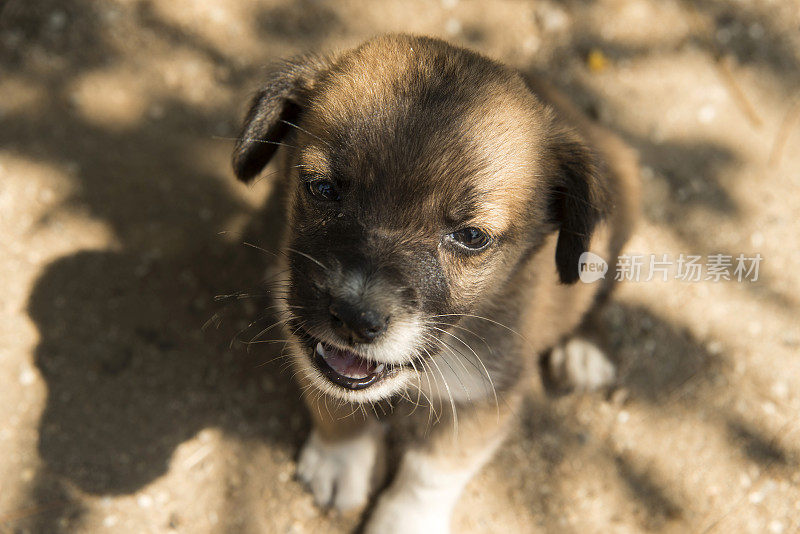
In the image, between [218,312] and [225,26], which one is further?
[225,26]

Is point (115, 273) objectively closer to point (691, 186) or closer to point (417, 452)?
point (417, 452)

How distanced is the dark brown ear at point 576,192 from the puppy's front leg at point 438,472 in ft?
2.29

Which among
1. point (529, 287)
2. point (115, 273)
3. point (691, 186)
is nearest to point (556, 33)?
point (691, 186)

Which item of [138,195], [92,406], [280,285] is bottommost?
[92,406]

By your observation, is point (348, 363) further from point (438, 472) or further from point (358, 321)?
point (438, 472)

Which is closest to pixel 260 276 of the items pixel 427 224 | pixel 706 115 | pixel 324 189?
pixel 324 189

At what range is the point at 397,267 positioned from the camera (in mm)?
2107

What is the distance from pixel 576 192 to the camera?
7.95 feet

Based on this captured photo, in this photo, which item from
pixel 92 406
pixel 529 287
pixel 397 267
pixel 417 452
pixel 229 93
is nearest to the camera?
pixel 397 267

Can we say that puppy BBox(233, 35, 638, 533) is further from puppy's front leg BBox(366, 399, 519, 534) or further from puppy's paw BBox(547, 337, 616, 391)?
puppy's paw BBox(547, 337, 616, 391)

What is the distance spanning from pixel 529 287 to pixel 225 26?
254cm

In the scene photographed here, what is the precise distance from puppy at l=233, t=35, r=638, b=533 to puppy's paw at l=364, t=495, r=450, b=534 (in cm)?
20

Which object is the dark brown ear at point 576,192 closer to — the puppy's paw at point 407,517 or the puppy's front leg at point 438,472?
the puppy's front leg at point 438,472

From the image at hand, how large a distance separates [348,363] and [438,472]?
793 mm
